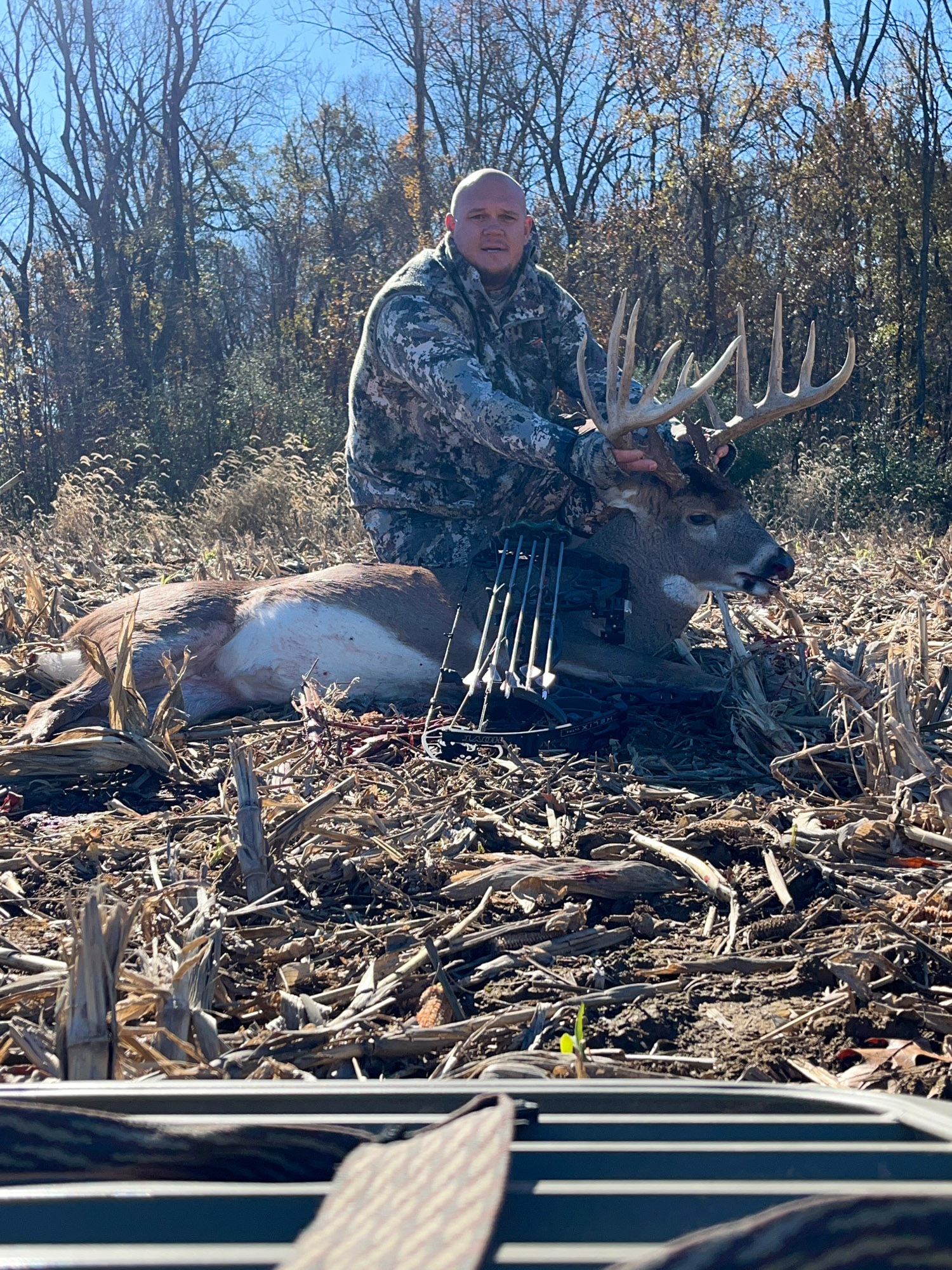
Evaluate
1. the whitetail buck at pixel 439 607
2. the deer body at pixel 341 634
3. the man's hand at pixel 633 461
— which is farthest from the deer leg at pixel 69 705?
the man's hand at pixel 633 461

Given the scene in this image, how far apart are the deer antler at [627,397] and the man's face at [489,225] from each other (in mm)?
1211

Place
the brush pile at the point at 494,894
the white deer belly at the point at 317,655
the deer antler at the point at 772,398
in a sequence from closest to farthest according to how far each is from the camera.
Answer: the brush pile at the point at 494,894 → the white deer belly at the point at 317,655 → the deer antler at the point at 772,398

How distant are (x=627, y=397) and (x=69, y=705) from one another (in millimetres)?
2356

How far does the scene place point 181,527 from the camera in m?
9.78

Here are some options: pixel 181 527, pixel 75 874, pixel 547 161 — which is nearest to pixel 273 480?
pixel 181 527

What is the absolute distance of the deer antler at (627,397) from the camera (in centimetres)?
436

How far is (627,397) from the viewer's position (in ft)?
15.0

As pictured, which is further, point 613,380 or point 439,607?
point 439,607

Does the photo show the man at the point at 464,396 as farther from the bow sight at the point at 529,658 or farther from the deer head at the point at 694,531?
the bow sight at the point at 529,658

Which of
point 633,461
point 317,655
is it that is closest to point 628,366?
point 633,461

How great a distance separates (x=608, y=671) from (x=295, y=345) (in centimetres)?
1546

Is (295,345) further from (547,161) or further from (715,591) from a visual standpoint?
(715,591)

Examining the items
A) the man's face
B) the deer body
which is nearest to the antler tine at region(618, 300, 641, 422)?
the deer body

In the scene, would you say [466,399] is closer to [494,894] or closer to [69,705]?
[69,705]
